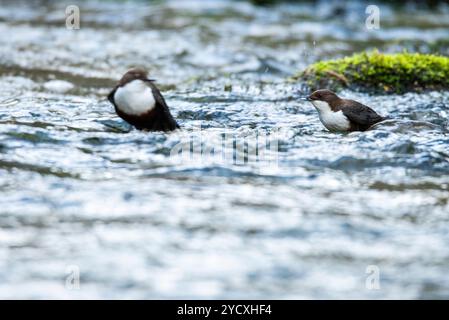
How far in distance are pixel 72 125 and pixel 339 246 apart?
3.20 meters

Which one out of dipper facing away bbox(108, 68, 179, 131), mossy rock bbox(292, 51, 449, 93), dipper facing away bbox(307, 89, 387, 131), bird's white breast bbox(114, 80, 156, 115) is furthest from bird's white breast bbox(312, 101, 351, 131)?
mossy rock bbox(292, 51, 449, 93)

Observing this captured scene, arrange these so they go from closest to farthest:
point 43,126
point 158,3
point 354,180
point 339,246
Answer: point 339,246 < point 354,180 < point 43,126 < point 158,3

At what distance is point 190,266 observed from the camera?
429cm

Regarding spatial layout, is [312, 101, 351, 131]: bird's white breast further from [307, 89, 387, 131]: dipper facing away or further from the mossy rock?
the mossy rock

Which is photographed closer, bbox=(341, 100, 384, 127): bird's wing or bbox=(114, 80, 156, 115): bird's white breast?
bbox=(114, 80, 156, 115): bird's white breast

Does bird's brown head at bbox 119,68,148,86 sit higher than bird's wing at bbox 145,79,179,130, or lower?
higher

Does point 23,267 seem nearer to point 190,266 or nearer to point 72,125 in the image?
point 190,266

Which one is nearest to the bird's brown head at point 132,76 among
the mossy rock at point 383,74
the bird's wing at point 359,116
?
the bird's wing at point 359,116

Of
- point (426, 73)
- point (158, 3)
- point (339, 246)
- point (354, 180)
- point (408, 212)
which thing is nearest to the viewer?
point (339, 246)

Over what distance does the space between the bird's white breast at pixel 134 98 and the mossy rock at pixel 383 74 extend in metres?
3.27

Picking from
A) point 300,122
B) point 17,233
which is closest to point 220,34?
point 300,122

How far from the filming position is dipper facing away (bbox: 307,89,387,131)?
23.0ft

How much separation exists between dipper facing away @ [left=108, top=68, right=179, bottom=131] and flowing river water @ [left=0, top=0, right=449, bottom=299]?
0.60ft

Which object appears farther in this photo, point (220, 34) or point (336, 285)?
point (220, 34)
